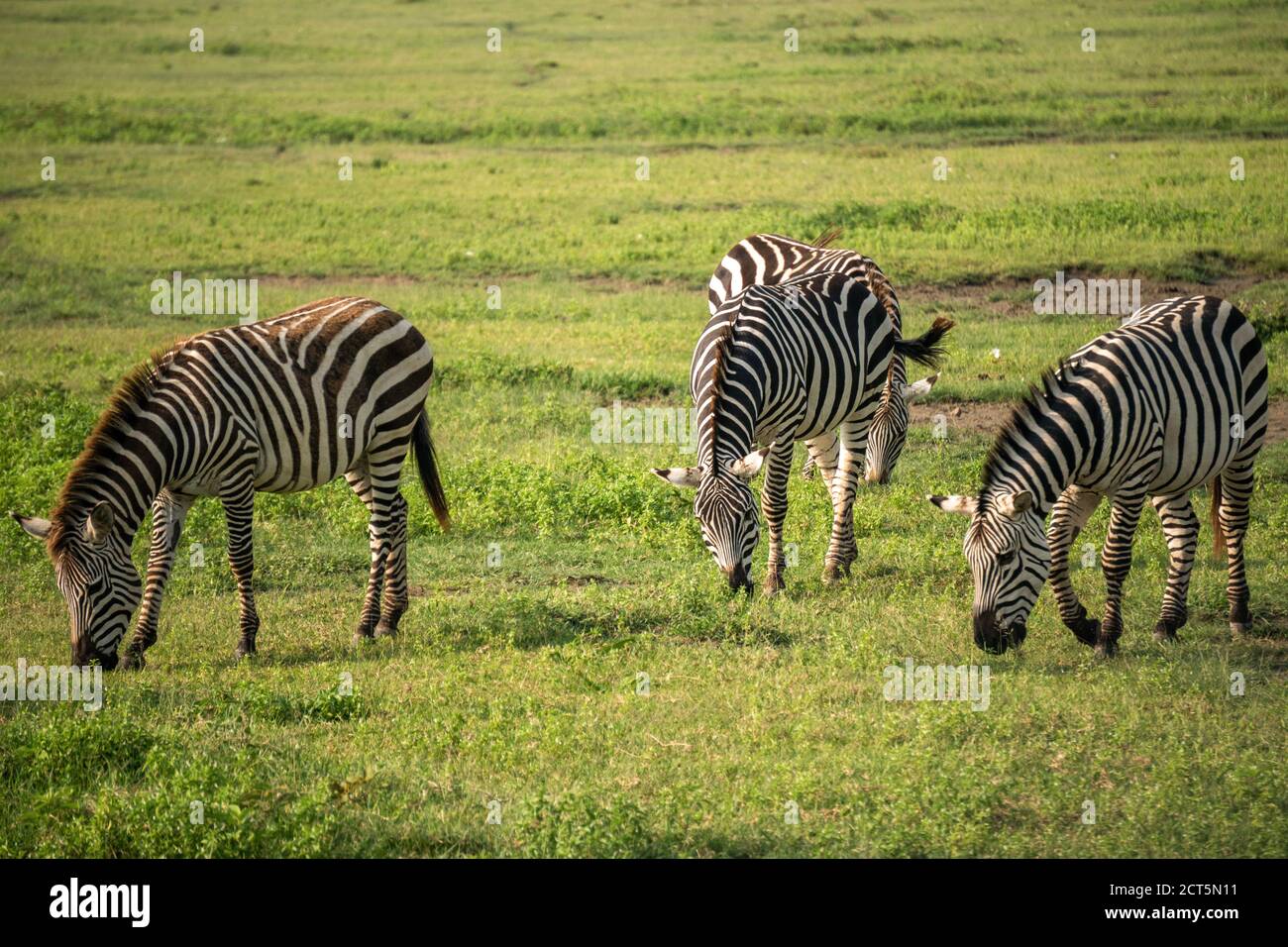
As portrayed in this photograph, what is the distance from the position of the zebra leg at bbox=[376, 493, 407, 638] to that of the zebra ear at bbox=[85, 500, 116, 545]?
2249mm

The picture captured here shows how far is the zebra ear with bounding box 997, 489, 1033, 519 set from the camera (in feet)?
30.7

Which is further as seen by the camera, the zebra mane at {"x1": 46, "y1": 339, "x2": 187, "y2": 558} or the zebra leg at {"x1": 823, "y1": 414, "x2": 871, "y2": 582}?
the zebra leg at {"x1": 823, "y1": 414, "x2": 871, "y2": 582}

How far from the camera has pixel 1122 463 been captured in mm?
9922

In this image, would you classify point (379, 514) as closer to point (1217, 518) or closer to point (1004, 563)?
point (1004, 563)

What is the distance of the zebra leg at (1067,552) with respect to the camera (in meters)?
10.1

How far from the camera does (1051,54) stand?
1373 inches

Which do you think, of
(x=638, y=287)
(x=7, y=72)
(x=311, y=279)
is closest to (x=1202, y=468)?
(x=638, y=287)

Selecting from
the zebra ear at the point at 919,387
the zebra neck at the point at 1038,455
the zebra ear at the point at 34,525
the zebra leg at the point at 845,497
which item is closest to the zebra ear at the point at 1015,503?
the zebra neck at the point at 1038,455

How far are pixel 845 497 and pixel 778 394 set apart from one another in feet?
4.73

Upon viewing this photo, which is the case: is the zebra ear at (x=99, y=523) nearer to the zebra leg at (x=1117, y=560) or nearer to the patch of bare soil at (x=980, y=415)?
the zebra leg at (x=1117, y=560)

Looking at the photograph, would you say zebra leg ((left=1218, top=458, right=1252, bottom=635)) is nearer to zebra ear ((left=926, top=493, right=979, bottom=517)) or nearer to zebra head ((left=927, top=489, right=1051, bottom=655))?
zebra head ((left=927, top=489, right=1051, bottom=655))

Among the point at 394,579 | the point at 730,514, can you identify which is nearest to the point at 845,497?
the point at 730,514

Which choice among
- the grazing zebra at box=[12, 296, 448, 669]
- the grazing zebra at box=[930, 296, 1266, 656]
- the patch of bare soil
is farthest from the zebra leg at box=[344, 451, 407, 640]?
the patch of bare soil
